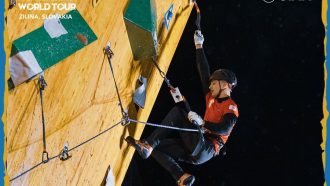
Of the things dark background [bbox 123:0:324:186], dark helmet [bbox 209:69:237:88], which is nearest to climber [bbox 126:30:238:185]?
dark helmet [bbox 209:69:237:88]

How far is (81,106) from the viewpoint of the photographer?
237cm

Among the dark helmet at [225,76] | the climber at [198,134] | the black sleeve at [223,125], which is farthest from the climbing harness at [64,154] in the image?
the dark helmet at [225,76]

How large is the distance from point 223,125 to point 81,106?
0.83 meters

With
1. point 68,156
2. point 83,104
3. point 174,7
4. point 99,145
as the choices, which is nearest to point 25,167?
point 68,156

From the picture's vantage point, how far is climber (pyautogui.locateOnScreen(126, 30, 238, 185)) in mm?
2748

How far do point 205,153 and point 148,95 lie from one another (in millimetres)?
594

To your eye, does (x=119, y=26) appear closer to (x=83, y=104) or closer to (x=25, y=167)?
(x=83, y=104)

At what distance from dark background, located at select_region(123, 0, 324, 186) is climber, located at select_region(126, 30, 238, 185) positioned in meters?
1.32

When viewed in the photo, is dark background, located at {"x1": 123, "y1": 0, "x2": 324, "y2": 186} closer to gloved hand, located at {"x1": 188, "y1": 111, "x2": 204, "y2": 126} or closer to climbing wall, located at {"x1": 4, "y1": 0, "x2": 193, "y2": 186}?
climbing wall, located at {"x1": 4, "y1": 0, "x2": 193, "y2": 186}

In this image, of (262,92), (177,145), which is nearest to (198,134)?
(177,145)

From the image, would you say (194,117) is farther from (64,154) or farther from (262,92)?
(262,92)

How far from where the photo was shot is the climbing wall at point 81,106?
1928 millimetres

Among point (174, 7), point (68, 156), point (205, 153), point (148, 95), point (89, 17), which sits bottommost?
point (205, 153)

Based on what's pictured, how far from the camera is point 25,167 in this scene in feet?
6.53
